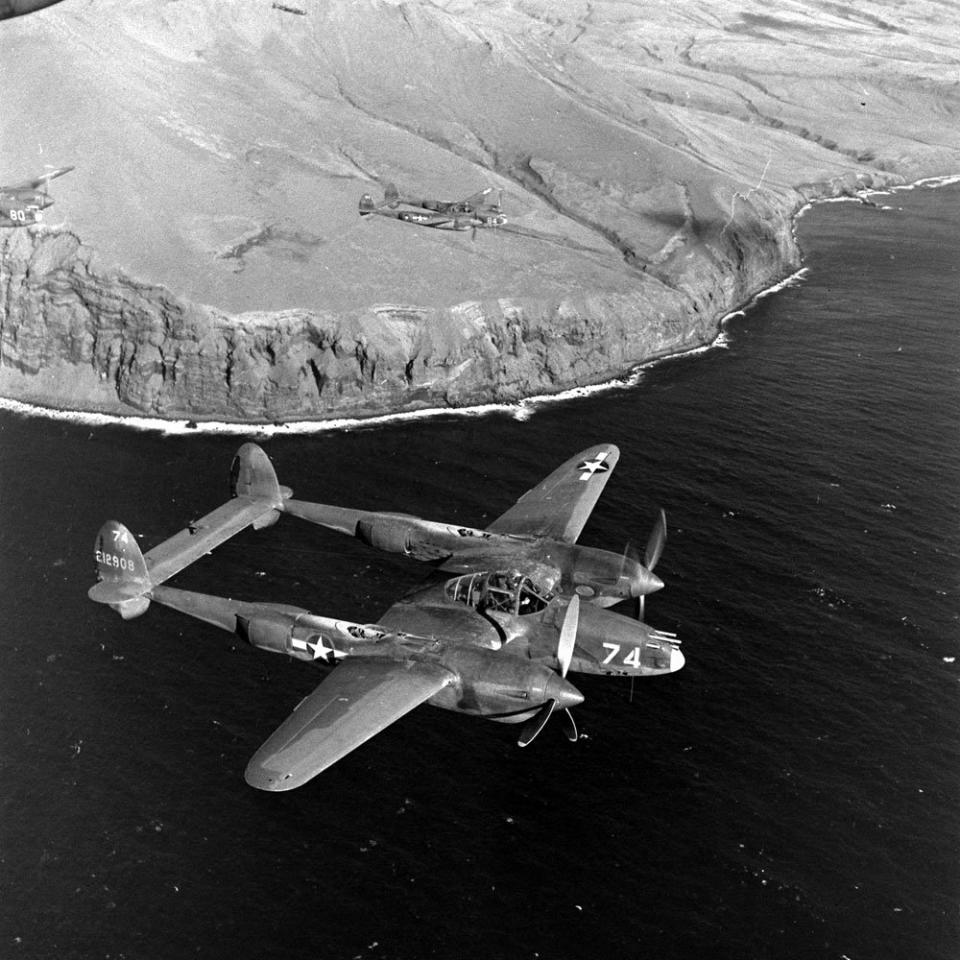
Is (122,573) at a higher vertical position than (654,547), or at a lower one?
lower

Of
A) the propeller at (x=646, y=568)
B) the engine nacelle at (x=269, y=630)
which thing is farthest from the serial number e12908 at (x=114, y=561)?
the propeller at (x=646, y=568)

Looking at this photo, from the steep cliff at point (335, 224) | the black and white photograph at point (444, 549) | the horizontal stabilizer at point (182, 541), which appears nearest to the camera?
the black and white photograph at point (444, 549)

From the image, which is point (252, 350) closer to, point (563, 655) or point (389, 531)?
point (389, 531)

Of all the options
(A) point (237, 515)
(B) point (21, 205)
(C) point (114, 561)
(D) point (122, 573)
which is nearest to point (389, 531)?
(A) point (237, 515)

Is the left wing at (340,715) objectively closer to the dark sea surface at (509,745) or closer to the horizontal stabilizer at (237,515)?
the dark sea surface at (509,745)

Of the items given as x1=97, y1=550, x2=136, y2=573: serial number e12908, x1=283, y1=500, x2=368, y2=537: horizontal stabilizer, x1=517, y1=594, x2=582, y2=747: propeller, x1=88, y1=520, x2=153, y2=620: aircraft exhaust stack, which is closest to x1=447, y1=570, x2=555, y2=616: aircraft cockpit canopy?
x1=517, y1=594, x2=582, y2=747: propeller

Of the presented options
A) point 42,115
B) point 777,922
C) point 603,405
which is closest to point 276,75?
point 42,115
